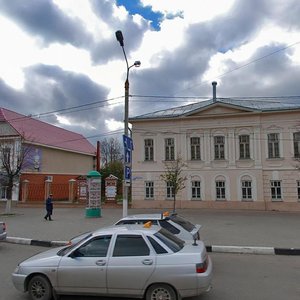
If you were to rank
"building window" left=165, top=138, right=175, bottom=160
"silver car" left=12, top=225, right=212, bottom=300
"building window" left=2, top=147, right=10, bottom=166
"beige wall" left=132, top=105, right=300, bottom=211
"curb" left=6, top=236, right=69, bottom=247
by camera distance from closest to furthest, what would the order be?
"silver car" left=12, top=225, right=212, bottom=300 < "curb" left=6, top=236, right=69, bottom=247 < "building window" left=2, top=147, right=10, bottom=166 < "beige wall" left=132, top=105, right=300, bottom=211 < "building window" left=165, top=138, right=175, bottom=160

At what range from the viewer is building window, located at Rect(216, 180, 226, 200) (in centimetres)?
3011

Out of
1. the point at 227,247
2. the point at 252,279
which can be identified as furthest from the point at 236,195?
the point at 252,279

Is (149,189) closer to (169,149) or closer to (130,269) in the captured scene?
(169,149)

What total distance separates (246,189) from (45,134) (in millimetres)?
26162

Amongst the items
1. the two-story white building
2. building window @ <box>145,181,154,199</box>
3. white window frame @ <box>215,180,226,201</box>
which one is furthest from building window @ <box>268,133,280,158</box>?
building window @ <box>145,181,154,199</box>

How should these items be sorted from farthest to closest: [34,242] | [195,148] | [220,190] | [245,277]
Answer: [195,148] → [220,190] → [34,242] → [245,277]

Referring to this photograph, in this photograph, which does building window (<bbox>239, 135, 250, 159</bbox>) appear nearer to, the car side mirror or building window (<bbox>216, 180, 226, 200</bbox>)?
building window (<bbox>216, 180, 226, 200</bbox>)

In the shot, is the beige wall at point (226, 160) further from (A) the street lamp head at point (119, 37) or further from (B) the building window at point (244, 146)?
(A) the street lamp head at point (119, 37)

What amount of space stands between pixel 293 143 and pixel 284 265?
69.9ft

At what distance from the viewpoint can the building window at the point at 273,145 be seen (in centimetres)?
2954

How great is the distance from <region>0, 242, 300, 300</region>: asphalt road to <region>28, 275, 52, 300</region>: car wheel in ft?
1.04

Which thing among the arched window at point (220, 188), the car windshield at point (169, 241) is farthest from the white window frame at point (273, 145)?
the car windshield at point (169, 241)

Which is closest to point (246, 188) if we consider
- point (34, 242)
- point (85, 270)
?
point (34, 242)

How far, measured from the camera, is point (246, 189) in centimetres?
2967
